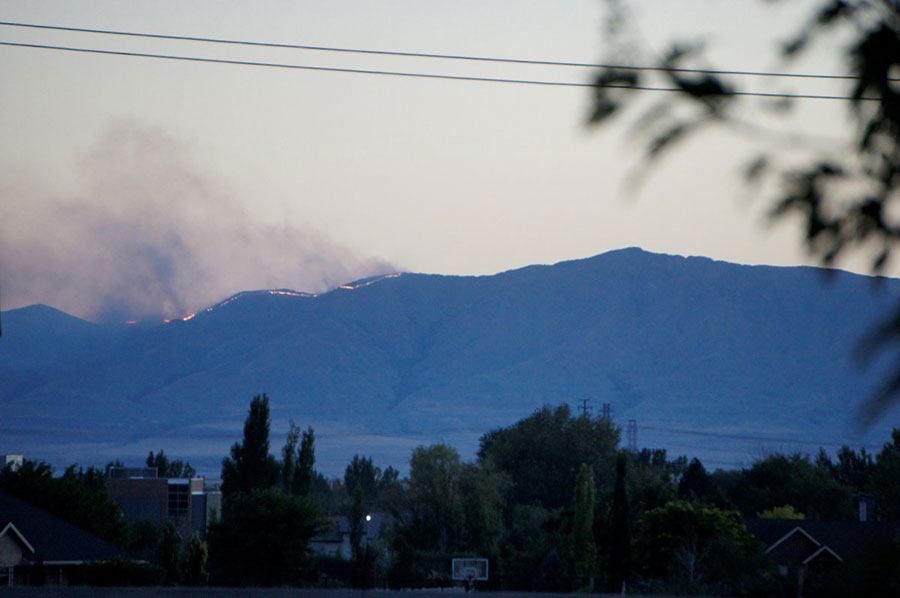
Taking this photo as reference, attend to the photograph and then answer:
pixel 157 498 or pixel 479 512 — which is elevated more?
pixel 479 512

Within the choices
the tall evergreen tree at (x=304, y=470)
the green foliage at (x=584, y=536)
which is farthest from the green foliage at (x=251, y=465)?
the green foliage at (x=584, y=536)

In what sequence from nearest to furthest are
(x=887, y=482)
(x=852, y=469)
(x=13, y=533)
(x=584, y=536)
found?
1. (x=13, y=533)
2. (x=584, y=536)
3. (x=887, y=482)
4. (x=852, y=469)

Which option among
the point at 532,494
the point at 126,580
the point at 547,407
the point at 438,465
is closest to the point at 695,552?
the point at 126,580

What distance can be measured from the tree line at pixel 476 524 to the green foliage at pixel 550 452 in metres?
2.38

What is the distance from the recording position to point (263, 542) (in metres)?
36.2

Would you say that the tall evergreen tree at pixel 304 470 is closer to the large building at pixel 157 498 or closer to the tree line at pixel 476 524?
the tree line at pixel 476 524

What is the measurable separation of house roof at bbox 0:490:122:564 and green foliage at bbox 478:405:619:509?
38581mm

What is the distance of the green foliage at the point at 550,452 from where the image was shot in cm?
7186

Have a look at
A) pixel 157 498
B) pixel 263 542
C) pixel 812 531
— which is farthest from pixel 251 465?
pixel 157 498

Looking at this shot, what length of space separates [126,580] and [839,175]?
91.2 ft

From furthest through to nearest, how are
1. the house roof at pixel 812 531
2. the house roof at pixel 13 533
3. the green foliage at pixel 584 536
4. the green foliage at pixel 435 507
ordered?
the green foliage at pixel 435 507 < the green foliage at pixel 584 536 < the house roof at pixel 812 531 < the house roof at pixel 13 533

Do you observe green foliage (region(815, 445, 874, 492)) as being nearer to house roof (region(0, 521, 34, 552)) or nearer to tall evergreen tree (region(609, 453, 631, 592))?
tall evergreen tree (region(609, 453, 631, 592))

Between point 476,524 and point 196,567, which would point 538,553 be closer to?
point 476,524

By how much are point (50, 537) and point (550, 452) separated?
4521 centimetres
